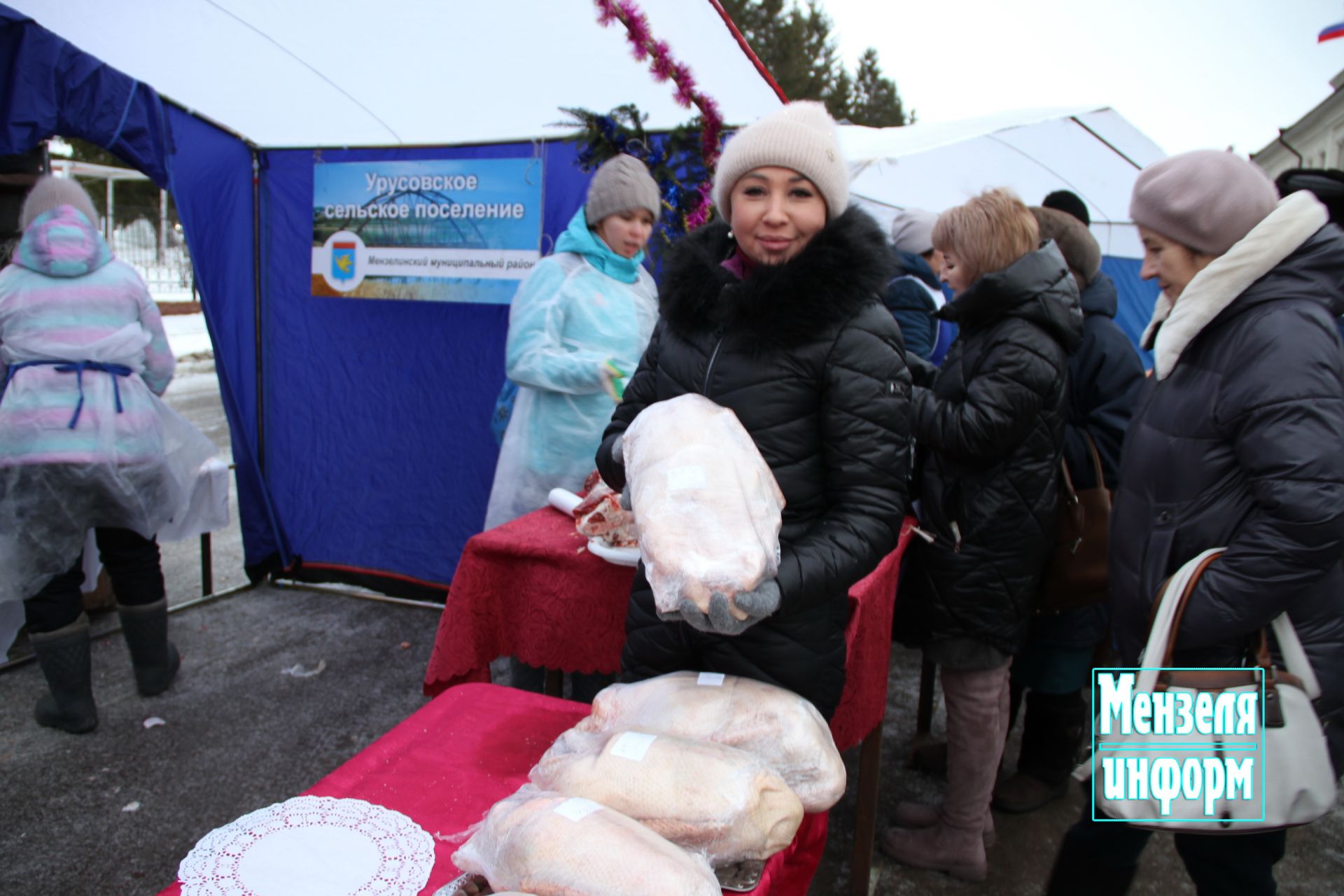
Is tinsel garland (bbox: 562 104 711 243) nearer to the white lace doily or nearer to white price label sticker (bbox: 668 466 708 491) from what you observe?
white price label sticker (bbox: 668 466 708 491)

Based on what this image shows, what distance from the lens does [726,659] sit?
157 cm

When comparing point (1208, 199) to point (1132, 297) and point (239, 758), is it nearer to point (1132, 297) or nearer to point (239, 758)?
point (239, 758)

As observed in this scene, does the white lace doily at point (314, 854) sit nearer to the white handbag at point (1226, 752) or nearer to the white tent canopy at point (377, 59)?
the white handbag at point (1226, 752)

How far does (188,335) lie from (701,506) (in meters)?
18.3

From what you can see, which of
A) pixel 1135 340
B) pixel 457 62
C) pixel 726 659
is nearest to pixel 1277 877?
pixel 726 659

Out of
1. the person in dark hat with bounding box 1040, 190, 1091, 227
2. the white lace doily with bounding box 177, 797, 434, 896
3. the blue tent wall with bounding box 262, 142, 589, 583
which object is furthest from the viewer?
the blue tent wall with bounding box 262, 142, 589, 583

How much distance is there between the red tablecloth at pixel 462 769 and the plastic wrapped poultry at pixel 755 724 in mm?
134

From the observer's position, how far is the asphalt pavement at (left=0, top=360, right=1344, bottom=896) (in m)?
2.58

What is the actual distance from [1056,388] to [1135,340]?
801cm

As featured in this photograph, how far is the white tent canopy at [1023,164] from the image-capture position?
20.7 feet

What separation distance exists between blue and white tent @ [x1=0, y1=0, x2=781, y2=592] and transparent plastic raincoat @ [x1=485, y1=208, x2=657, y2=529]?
3.12 ft

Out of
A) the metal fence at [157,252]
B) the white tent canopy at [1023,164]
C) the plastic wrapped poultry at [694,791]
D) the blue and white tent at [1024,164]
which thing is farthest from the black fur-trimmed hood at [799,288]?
the metal fence at [157,252]

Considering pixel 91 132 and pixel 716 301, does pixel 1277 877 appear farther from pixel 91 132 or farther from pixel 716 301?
pixel 91 132

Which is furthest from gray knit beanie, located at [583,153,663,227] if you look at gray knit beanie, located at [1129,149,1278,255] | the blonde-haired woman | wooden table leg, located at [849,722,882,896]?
wooden table leg, located at [849,722,882,896]
